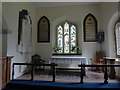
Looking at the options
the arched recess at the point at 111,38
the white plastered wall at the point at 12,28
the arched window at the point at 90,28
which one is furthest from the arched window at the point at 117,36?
the white plastered wall at the point at 12,28

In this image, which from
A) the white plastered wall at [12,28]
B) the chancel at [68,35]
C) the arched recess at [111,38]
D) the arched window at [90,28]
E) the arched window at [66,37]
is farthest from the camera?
the arched window at [66,37]

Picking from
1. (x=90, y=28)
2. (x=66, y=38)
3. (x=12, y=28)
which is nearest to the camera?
(x=12, y=28)

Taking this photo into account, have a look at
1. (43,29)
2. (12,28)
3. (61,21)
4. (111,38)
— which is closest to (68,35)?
(61,21)

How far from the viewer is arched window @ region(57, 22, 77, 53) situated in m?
6.10

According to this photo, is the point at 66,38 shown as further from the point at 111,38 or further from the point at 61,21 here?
the point at 111,38

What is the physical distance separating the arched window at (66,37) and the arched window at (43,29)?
697 mm

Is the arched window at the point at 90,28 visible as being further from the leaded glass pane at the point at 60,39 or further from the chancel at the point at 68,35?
the leaded glass pane at the point at 60,39

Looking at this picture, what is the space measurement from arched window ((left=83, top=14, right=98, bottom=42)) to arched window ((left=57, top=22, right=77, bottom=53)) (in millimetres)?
670

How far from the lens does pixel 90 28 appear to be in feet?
19.4

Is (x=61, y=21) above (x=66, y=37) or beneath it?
above

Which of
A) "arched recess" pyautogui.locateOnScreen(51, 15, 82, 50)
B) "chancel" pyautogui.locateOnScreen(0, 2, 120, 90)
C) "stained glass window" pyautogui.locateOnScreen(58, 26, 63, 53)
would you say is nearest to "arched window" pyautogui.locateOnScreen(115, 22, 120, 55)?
"chancel" pyautogui.locateOnScreen(0, 2, 120, 90)

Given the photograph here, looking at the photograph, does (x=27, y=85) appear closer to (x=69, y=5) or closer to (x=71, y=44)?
(x=71, y=44)

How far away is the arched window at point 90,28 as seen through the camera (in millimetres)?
5848

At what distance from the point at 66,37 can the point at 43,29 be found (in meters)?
1.52
